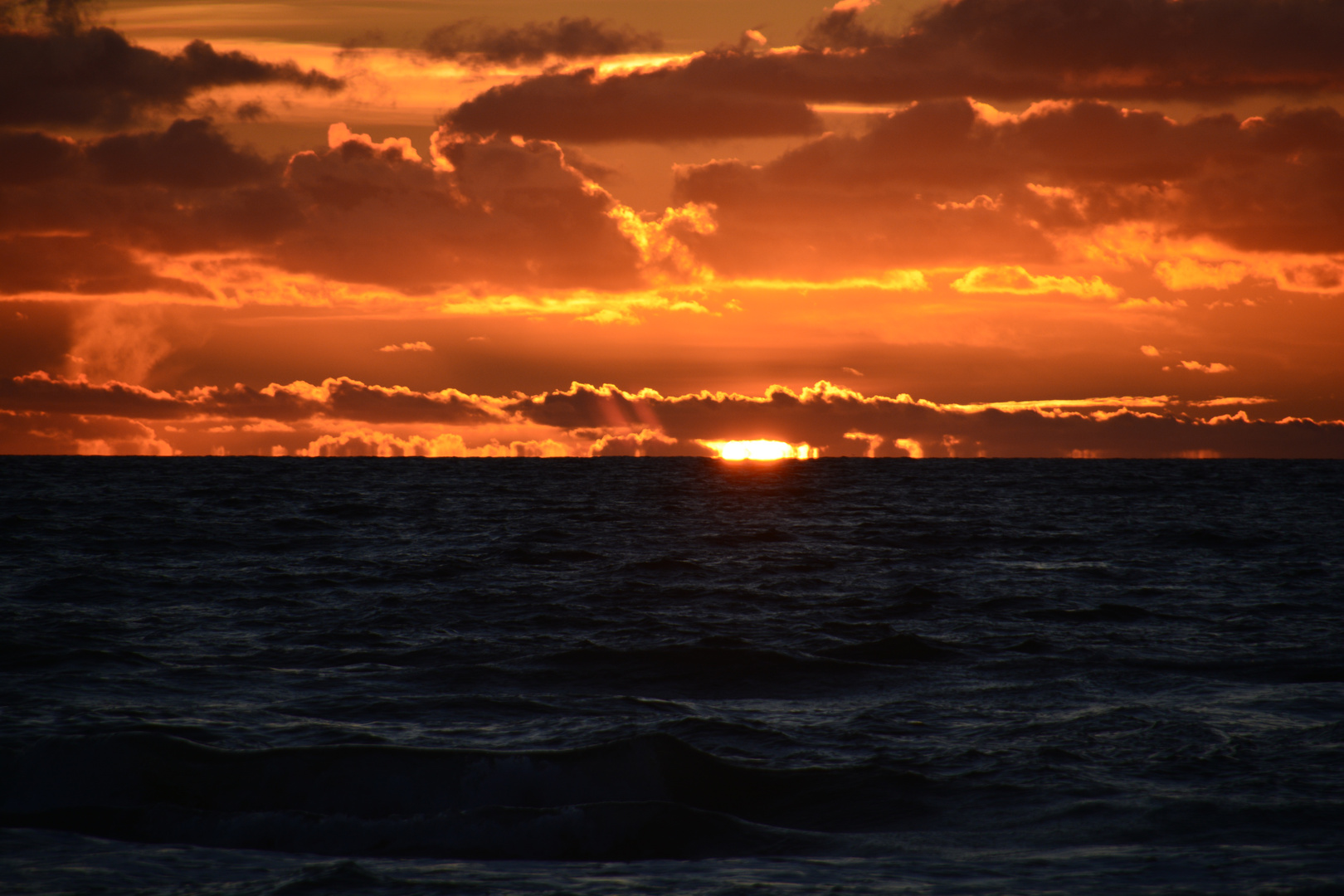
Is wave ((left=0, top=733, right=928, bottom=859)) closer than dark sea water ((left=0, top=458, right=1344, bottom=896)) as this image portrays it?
No

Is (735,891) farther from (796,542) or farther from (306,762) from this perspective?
(796,542)

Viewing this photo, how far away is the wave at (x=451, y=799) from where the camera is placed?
33.4ft

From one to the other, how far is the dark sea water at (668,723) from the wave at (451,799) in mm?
40

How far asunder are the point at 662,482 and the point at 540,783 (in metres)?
78.9

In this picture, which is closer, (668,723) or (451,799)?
(451,799)

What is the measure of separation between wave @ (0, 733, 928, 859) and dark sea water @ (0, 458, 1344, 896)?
0.13 ft

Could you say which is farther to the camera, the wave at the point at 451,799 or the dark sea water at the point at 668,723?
the wave at the point at 451,799

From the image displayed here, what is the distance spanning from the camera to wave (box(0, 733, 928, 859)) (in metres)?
10.2

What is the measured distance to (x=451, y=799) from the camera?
11312 mm

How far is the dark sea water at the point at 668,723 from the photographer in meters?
9.42

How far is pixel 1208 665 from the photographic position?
17609 mm

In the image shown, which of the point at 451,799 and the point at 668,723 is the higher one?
the point at 668,723

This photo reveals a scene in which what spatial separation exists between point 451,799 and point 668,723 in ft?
11.6

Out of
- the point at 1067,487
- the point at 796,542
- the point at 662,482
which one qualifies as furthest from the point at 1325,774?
the point at 662,482
